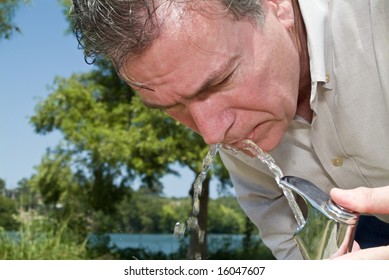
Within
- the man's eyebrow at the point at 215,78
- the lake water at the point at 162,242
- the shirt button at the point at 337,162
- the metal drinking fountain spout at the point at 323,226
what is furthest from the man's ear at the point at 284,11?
the lake water at the point at 162,242

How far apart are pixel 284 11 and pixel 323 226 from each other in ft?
2.24

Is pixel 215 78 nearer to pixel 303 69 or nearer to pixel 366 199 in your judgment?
pixel 303 69

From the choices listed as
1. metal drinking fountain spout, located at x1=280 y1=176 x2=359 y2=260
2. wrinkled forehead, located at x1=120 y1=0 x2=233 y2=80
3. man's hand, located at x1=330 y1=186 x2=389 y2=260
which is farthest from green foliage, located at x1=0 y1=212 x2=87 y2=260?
man's hand, located at x1=330 y1=186 x2=389 y2=260

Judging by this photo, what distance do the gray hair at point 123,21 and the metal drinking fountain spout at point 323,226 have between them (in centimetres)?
47

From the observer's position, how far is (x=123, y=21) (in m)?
1.33

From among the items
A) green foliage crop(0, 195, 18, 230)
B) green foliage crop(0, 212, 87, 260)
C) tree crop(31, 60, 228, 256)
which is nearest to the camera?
green foliage crop(0, 212, 87, 260)

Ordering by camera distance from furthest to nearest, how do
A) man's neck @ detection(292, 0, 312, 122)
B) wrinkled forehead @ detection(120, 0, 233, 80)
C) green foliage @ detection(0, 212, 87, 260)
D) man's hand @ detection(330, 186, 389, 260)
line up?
green foliage @ detection(0, 212, 87, 260), man's neck @ detection(292, 0, 312, 122), wrinkled forehead @ detection(120, 0, 233, 80), man's hand @ detection(330, 186, 389, 260)

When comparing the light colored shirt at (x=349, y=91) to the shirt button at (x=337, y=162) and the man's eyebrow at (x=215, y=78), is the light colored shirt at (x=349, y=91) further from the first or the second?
the man's eyebrow at (x=215, y=78)

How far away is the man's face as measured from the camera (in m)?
1.31

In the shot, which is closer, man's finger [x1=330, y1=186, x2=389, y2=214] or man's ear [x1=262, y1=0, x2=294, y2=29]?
man's finger [x1=330, y1=186, x2=389, y2=214]

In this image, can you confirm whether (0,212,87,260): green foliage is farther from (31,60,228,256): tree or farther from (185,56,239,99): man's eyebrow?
(185,56,239,99): man's eyebrow

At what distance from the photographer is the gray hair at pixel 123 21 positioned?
1.31 meters

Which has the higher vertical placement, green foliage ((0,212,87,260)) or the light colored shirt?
the light colored shirt
